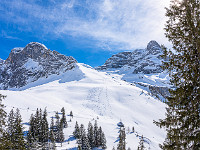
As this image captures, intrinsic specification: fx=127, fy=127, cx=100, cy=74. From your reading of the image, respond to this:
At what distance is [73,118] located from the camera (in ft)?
181

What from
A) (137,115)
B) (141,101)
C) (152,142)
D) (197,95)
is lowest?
(152,142)

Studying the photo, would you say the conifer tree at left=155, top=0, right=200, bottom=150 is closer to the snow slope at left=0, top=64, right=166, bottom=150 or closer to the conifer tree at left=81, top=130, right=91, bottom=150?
the conifer tree at left=81, top=130, right=91, bottom=150

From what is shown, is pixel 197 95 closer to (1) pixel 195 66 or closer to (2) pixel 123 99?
(1) pixel 195 66

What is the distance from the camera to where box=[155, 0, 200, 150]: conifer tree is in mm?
5328

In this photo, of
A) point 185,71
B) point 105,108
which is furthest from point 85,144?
point 105,108

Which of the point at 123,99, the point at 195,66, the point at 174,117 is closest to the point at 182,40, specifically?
the point at 195,66

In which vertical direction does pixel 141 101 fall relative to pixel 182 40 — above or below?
below

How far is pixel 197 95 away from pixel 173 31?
3.03m

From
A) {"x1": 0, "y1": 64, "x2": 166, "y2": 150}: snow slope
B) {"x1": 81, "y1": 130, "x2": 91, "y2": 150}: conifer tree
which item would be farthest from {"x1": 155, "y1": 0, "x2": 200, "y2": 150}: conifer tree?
{"x1": 0, "y1": 64, "x2": 166, "y2": 150}: snow slope

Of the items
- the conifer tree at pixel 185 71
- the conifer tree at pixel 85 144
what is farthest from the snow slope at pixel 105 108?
the conifer tree at pixel 185 71

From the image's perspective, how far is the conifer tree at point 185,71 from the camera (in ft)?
17.5

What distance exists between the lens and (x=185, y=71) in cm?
560

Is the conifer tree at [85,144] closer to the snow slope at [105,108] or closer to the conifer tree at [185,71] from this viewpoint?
the snow slope at [105,108]

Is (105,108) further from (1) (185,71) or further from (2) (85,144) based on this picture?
(1) (185,71)
